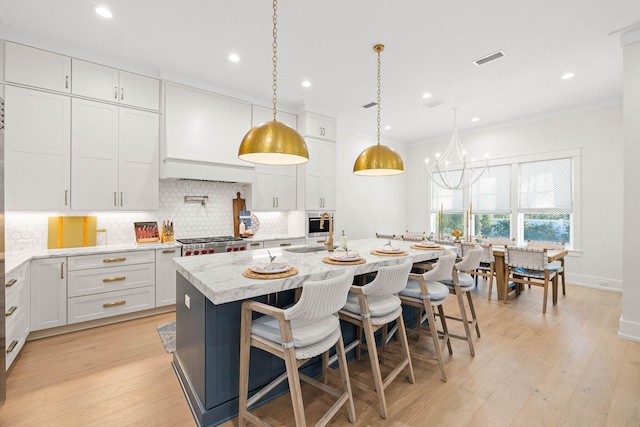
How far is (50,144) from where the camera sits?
321 cm

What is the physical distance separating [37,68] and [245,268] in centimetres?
323

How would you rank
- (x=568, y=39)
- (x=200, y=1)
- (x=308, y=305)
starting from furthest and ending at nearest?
(x=568, y=39) < (x=200, y=1) < (x=308, y=305)

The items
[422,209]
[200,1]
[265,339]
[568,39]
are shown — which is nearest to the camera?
[265,339]

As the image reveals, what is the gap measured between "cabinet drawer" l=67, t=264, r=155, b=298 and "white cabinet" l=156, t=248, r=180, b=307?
0.08 metres

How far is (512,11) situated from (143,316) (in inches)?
197

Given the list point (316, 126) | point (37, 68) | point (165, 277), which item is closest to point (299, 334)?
point (165, 277)

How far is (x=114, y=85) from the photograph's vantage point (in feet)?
11.7

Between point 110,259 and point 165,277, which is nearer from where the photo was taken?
point 110,259

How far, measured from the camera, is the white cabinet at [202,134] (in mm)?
3908

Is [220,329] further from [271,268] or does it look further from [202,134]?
[202,134]

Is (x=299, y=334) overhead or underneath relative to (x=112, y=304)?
overhead

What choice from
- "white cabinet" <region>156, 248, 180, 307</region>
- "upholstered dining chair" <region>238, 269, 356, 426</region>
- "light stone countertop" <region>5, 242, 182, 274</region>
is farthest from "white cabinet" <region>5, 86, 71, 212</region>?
"upholstered dining chair" <region>238, 269, 356, 426</region>

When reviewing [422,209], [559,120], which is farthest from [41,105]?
[559,120]

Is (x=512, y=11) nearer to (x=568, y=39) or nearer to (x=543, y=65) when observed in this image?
(x=568, y=39)
